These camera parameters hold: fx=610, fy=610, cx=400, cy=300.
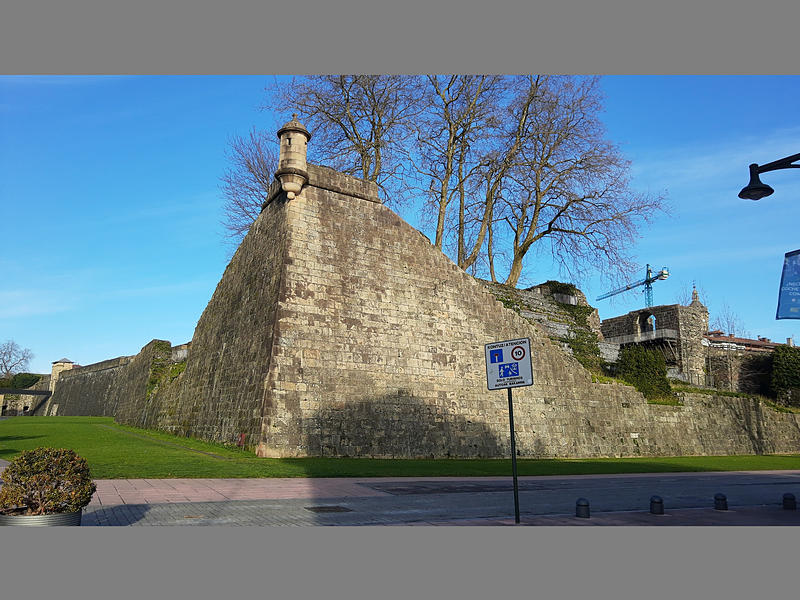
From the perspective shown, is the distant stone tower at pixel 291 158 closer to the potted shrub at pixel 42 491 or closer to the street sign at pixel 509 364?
the street sign at pixel 509 364

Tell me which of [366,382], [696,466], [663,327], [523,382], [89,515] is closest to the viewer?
[89,515]

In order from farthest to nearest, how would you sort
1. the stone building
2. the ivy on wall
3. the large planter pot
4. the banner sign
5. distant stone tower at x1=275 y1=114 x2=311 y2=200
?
the stone building, the ivy on wall, distant stone tower at x1=275 y1=114 x2=311 y2=200, the banner sign, the large planter pot

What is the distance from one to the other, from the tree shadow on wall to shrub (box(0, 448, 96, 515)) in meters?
10.6

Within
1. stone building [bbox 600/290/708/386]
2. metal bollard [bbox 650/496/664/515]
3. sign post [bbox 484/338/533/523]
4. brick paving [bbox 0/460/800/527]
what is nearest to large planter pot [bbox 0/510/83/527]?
brick paving [bbox 0/460/800/527]

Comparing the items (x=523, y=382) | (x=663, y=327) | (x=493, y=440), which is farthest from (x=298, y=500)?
(x=663, y=327)

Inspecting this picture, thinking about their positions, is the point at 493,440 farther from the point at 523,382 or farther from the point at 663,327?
the point at 663,327

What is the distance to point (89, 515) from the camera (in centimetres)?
723

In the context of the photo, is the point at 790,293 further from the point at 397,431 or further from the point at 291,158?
the point at 291,158

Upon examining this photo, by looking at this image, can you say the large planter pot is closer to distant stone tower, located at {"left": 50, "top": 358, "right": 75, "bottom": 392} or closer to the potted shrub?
the potted shrub

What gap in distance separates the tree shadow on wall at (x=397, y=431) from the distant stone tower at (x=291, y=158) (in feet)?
22.7

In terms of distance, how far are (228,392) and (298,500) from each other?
10.8 m

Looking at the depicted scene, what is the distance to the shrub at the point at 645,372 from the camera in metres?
26.8

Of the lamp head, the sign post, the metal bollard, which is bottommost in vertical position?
the metal bollard

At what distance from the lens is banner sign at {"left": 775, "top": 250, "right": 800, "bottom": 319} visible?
10150mm
